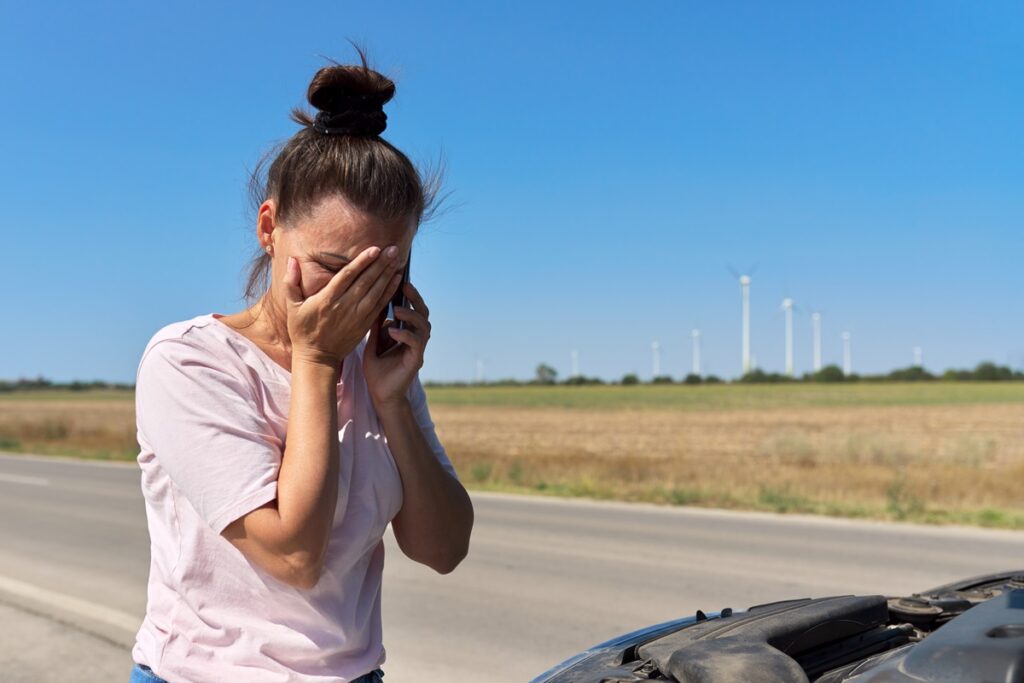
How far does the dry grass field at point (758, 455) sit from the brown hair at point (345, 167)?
40.6 feet

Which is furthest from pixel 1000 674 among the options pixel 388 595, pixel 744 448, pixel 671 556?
pixel 744 448

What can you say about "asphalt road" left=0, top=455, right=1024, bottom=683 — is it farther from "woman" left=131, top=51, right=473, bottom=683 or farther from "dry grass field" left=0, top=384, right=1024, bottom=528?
"woman" left=131, top=51, right=473, bottom=683

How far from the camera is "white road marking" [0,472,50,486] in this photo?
18.9 m

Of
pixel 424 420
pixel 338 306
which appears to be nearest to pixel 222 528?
pixel 338 306

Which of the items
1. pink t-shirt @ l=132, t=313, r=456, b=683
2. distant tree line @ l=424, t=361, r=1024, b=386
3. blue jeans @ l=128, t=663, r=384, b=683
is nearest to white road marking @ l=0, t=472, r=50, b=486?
blue jeans @ l=128, t=663, r=384, b=683

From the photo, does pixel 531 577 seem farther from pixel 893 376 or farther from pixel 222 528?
pixel 893 376

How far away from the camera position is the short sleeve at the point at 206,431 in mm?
1543

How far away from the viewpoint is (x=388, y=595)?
7.92 metres

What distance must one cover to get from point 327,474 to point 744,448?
34.9 m

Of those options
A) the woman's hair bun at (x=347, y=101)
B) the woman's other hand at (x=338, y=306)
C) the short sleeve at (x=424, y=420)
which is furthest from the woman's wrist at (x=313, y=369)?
the woman's hair bun at (x=347, y=101)

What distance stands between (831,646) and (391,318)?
112cm

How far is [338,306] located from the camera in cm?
159

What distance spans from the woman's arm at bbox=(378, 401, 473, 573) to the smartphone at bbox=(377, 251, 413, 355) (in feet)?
0.34

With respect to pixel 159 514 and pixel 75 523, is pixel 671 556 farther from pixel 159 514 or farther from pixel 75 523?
pixel 159 514
